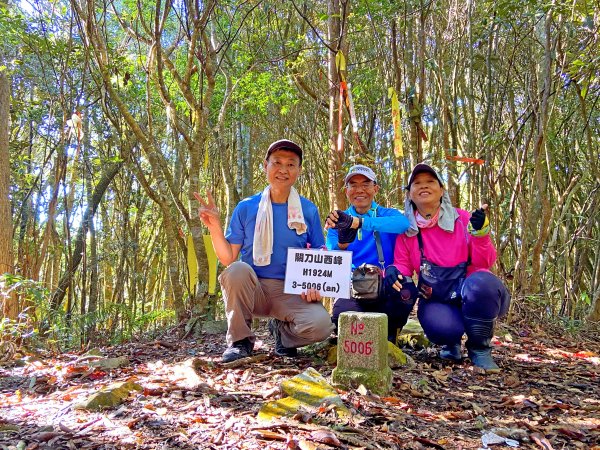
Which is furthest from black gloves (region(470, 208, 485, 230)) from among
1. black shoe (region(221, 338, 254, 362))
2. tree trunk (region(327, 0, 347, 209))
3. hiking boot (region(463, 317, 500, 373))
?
black shoe (region(221, 338, 254, 362))

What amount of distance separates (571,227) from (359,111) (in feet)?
14.4

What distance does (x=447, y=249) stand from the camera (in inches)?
128

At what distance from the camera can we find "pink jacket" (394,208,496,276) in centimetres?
321

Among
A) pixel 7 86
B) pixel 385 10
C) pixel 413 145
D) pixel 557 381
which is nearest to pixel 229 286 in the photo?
pixel 557 381

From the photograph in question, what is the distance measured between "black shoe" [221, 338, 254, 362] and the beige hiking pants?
0.12 ft

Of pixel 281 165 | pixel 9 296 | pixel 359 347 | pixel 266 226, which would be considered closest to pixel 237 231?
pixel 266 226

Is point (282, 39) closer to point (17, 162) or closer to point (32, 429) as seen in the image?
point (17, 162)

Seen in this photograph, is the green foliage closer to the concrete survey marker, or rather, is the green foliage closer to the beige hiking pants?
the beige hiking pants

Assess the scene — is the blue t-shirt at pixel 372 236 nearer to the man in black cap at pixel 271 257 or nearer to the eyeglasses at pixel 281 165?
the man in black cap at pixel 271 257

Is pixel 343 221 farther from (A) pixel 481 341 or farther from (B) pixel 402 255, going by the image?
(A) pixel 481 341

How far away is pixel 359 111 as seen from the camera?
9508 mm

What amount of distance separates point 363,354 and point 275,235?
1152mm

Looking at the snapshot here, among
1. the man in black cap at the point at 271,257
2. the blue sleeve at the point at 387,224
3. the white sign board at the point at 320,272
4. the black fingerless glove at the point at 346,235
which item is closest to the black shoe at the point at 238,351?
the man in black cap at the point at 271,257

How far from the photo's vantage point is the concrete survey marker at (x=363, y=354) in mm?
2516
